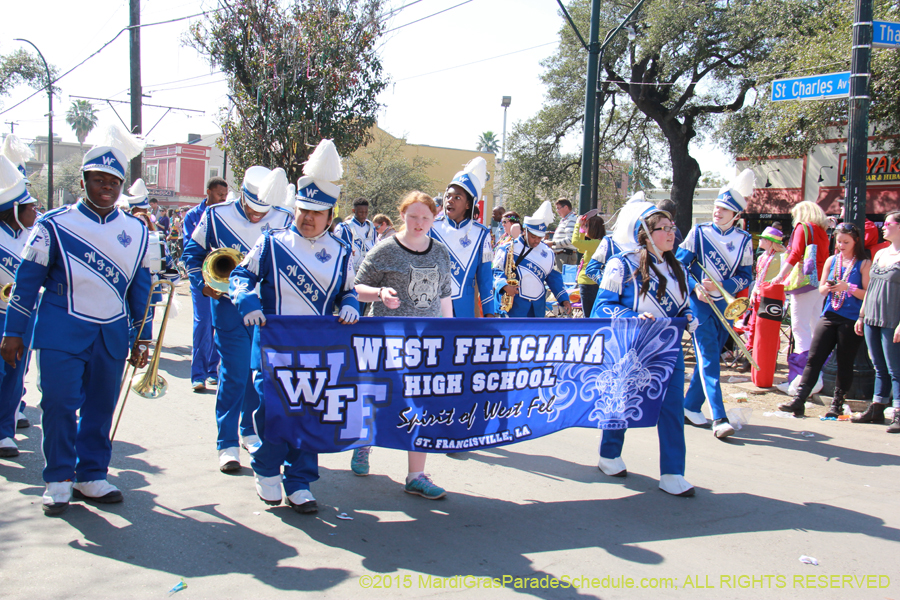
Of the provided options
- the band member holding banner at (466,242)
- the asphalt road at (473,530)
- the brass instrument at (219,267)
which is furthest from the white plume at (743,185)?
the brass instrument at (219,267)

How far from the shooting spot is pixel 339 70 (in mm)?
15328

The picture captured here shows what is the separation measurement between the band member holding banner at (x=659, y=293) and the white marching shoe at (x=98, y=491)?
3378mm

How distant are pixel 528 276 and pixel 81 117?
81.4 metres

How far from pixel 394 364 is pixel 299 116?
12278 mm

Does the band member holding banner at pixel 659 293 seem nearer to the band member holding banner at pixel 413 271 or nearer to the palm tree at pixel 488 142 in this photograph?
the band member holding banner at pixel 413 271

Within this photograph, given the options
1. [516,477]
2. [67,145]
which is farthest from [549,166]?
[67,145]

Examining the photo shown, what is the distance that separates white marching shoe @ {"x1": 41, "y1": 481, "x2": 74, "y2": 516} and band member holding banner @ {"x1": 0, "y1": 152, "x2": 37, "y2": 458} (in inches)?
54.1

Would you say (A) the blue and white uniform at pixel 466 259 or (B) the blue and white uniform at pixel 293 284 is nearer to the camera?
(B) the blue and white uniform at pixel 293 284

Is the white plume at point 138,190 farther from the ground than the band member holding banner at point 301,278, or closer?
farther from the ground

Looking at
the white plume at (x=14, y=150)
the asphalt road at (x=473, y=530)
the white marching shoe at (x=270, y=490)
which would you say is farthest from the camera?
the white plume at (x=14, y=150)

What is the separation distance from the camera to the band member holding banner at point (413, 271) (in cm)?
451

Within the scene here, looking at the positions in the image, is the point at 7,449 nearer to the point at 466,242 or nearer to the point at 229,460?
the point at 229,460

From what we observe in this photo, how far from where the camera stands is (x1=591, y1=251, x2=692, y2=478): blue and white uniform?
15.9ft

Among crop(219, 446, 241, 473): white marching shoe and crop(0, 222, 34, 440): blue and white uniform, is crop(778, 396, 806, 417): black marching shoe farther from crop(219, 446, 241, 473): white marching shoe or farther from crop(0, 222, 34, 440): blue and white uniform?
crop(0, 222, 34, 440): blue and white uniform
